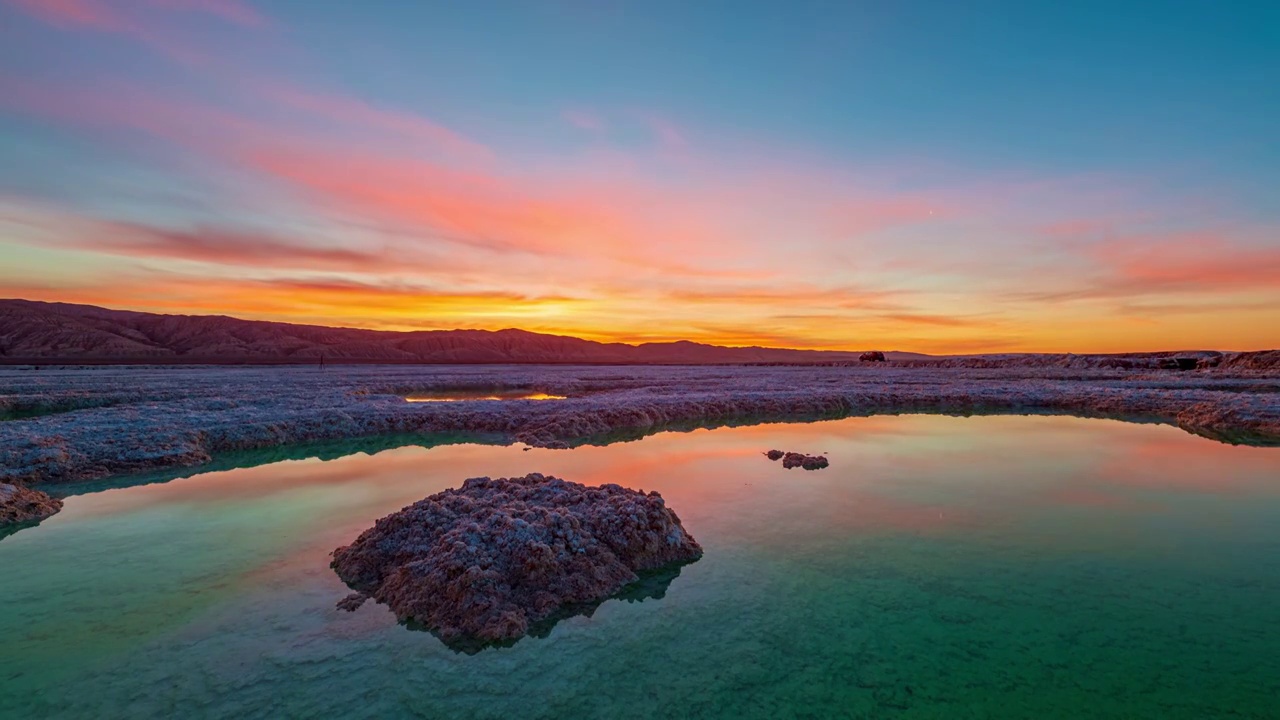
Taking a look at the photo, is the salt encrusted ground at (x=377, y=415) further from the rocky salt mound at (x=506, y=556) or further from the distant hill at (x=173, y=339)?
the distant hill at (x=173, y=339)

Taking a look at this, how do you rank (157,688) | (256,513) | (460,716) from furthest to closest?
(256,513)
(157,688)
(460,716)

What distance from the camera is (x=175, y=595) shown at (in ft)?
25.1

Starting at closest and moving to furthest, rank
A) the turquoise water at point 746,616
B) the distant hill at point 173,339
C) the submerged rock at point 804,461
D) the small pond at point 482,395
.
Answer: the turquoise water at point 746,616 → the submerged rock at point 804,461 → the small pond at point 482,395 → the distant hill at point 173,339

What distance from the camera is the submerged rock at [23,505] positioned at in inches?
423

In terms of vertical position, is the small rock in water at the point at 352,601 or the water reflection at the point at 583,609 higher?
the water reflection at the point at 583,609

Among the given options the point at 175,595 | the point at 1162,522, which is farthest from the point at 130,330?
the point at 1162,522

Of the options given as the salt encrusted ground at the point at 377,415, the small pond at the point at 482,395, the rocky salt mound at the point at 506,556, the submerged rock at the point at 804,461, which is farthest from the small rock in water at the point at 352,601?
the small pond at the point at 482,395

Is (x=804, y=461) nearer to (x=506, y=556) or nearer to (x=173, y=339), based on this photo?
(x=506, y=556)

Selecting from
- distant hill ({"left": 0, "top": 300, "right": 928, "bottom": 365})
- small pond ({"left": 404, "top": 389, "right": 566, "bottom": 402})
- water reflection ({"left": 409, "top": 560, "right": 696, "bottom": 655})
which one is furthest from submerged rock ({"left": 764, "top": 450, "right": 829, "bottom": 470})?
distant hill ({"left": 0, "top": 300, "right": 928, "bottom": 365})

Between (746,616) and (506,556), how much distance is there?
339 cm

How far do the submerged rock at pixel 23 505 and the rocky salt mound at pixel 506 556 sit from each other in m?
7.51

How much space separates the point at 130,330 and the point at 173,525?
184 meters

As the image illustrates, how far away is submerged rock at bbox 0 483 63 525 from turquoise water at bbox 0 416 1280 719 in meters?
0.45

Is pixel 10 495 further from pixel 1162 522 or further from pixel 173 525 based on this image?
pixel 1162 522
